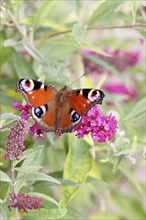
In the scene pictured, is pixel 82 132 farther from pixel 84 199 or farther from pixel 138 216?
pixel 138 216

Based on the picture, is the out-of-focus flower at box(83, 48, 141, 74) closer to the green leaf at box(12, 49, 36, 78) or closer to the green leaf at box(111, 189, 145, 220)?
the green leaf at box(12, 49, 36, 78)

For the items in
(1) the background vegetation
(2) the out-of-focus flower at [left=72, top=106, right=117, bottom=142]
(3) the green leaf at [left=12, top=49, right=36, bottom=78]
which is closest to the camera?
(2) the out-of-focus flower at [left=72, top=106, right=117, bottom=142]

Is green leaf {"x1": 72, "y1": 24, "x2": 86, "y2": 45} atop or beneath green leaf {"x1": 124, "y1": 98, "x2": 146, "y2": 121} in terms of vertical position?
atop

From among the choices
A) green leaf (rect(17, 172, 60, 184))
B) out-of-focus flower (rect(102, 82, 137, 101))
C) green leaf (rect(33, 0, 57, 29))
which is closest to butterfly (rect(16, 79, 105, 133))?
green leaf (rect(17, 172, 60, 184))

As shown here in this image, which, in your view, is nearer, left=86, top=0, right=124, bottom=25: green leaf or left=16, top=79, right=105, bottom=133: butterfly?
left=16, top=79, right=105, bottom=133: butterfly

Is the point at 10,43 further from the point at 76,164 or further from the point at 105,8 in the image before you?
the point at 76,164

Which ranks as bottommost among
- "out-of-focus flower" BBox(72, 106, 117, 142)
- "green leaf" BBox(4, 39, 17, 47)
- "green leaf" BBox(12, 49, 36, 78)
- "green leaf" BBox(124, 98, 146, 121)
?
"out-of-focus flower" BBox(72, 106, 117, 142)

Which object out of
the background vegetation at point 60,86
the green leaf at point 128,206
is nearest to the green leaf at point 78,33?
the background vegetation at point 60,86

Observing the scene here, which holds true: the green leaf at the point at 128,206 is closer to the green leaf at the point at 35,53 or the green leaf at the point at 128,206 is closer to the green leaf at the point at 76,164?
the green leaf at the point at 76,164

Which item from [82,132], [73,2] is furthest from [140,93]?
[82,132]
